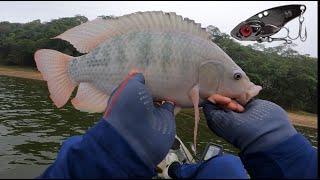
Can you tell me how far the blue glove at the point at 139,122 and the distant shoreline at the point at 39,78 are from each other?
2167 centimetres

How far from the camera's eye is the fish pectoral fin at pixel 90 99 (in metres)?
2.44

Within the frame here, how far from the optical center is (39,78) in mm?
34219

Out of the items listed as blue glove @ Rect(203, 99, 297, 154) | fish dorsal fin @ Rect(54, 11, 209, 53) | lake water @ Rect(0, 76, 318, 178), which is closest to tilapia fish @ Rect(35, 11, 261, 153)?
fish dorsal fin @ Rect(54, 11, 209, 53)

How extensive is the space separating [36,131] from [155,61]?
1090 cm

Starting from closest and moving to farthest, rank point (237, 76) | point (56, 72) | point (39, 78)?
1. point (237, 76)
2. point (56, 72)
3. point (39, 78)

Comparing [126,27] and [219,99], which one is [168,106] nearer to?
[219,99]

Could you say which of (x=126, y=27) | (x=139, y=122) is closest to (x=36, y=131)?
(x=126, y=27)

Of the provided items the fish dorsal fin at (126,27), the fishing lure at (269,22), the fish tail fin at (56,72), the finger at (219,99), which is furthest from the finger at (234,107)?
the fishing lure at (269,22)

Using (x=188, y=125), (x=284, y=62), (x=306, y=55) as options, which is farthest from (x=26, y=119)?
(x=306, y=55)

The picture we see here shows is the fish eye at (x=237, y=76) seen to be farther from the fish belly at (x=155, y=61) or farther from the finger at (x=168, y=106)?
the finger at (x=168, y=106)

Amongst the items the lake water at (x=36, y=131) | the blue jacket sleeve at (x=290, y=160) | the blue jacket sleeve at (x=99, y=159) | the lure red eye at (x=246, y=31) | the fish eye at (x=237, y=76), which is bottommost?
the lake water at (x=36, y=131)

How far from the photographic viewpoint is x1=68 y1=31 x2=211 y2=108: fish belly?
2.26 metres

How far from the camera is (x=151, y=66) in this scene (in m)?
2.26

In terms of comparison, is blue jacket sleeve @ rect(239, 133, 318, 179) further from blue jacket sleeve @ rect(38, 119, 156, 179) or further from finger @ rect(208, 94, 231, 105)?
blue jacket sleeve @ rect(38, 119, 156, 179)
